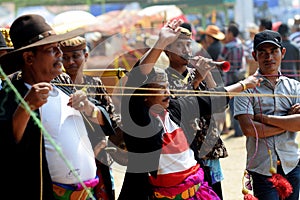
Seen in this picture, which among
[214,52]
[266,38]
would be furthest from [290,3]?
[266,38]

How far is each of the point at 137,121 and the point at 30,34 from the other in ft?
3.21

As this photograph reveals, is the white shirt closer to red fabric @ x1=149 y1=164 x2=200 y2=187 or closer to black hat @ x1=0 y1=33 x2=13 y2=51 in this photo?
red fabric @ x1=149 y1=164 x2=200 y2=187

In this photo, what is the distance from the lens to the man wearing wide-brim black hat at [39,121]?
3049 mm

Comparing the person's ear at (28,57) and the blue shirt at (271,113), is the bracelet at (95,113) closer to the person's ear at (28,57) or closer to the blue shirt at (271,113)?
the person's ear at (28,57)

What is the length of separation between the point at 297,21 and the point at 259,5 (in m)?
15.6

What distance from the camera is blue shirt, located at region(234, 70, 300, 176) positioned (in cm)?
468

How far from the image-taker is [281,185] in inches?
179

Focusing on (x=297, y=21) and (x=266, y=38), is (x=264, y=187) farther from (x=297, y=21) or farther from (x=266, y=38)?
(x=297, y=21)

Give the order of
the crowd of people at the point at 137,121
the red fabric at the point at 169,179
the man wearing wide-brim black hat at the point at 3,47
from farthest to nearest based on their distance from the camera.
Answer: the man wearing wide-brim black hat at the point at 3,47 < the red fabric at the point at 169,179 < the crowd of people at the point at 137,121

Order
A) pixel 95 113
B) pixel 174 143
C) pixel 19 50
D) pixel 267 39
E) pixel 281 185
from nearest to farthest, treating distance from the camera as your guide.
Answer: pixel 19 50, pixel 95 113, pixel 174 143, pixel 281 185, pixel 267 39

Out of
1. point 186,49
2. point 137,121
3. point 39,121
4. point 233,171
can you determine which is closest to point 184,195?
point 137,121

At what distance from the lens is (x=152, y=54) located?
3852mm

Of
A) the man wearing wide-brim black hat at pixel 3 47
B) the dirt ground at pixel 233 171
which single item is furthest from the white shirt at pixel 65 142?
the dirt ground at pixel 233 171

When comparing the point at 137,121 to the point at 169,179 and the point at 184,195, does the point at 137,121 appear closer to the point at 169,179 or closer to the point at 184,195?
the point at 169,179
